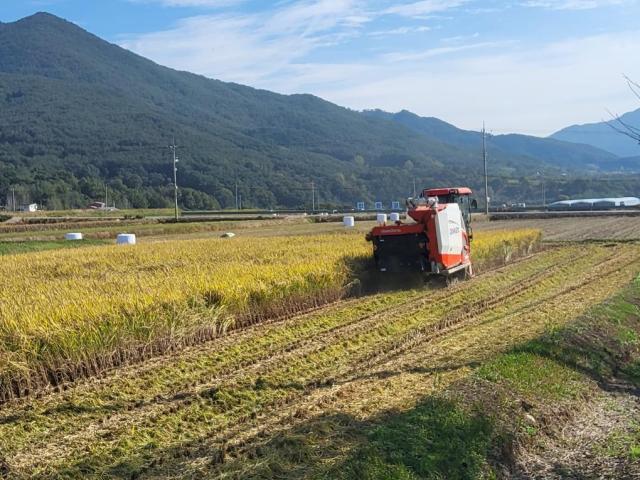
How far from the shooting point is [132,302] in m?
11.6

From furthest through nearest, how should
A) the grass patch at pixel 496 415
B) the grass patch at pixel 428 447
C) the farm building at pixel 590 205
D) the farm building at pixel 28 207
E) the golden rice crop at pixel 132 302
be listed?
the farm building at pixel 28 207 < the farm building at pixel 590 205 < the golden rice crop at pixel 132 302 < the grass patch at pixel 496 415 < the grass patch at pixel 428 447

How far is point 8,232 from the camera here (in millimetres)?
49812

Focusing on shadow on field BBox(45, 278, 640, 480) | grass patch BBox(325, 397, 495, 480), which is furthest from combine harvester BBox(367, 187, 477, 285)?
grass patch BBox(325, 397, 495, 480)

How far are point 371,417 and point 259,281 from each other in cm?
709

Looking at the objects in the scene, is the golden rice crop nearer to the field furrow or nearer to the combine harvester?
the field furrow

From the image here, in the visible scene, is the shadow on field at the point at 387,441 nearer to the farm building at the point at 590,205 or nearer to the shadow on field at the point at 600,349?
the shadow on field at the point at 600,349

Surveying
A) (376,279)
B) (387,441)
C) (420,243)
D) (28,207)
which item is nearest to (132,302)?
(387,441)

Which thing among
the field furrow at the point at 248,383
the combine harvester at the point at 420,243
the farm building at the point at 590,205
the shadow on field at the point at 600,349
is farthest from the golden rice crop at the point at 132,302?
the farm building at the point at 590,205

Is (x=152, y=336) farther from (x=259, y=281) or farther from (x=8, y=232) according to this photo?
(x=8, y=232)

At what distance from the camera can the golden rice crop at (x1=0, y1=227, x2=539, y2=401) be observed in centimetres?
976

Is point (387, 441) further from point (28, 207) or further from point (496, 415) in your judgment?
point (28, 207)

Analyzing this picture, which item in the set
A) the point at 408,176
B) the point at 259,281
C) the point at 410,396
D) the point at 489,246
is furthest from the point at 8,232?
the point at 408,176

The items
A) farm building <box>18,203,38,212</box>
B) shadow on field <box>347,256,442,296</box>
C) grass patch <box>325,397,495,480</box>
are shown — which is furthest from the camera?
farm building <box>18,203,38,212</box>

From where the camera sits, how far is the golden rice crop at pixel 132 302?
32.0ft
